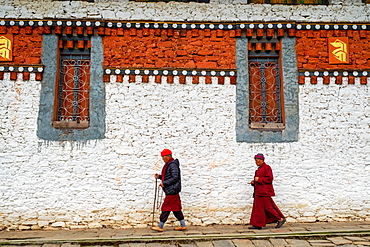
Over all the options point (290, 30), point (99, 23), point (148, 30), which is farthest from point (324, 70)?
point (99, 23)

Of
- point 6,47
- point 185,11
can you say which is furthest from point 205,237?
point 6,47

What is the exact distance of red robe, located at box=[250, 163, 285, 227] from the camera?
23.6ft

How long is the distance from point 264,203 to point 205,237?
136cm

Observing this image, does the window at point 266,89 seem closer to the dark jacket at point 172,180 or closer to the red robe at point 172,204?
the dark jacket at point 172,180

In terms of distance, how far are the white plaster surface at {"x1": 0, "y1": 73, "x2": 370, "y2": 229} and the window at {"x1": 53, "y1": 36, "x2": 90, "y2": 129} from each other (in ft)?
1.39

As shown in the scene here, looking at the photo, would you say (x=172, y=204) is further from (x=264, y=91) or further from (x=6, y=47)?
(x=6, y=47)

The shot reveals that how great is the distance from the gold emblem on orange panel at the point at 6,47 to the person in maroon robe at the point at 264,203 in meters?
5.06

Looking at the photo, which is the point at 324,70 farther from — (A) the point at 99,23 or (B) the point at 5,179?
(B) the point at 5,179

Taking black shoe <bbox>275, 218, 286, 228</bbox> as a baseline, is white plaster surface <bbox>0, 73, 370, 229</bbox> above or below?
above

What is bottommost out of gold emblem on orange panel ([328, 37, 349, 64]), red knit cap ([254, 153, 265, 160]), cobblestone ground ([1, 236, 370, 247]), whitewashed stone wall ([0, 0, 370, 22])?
cobblestone ground ([1, 236, 370, 247])

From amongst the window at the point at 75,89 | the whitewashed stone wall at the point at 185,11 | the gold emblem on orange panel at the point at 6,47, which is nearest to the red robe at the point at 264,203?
the window at the point at 75,89

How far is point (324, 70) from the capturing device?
8.21 metres

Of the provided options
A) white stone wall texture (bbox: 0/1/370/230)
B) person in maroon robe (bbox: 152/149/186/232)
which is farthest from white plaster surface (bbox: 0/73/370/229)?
person in maroon robe (bbox: 152/149/186/232)

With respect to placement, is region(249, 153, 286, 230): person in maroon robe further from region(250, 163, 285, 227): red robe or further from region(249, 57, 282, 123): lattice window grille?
region(249, 57, 282, 123): lattice window grille
